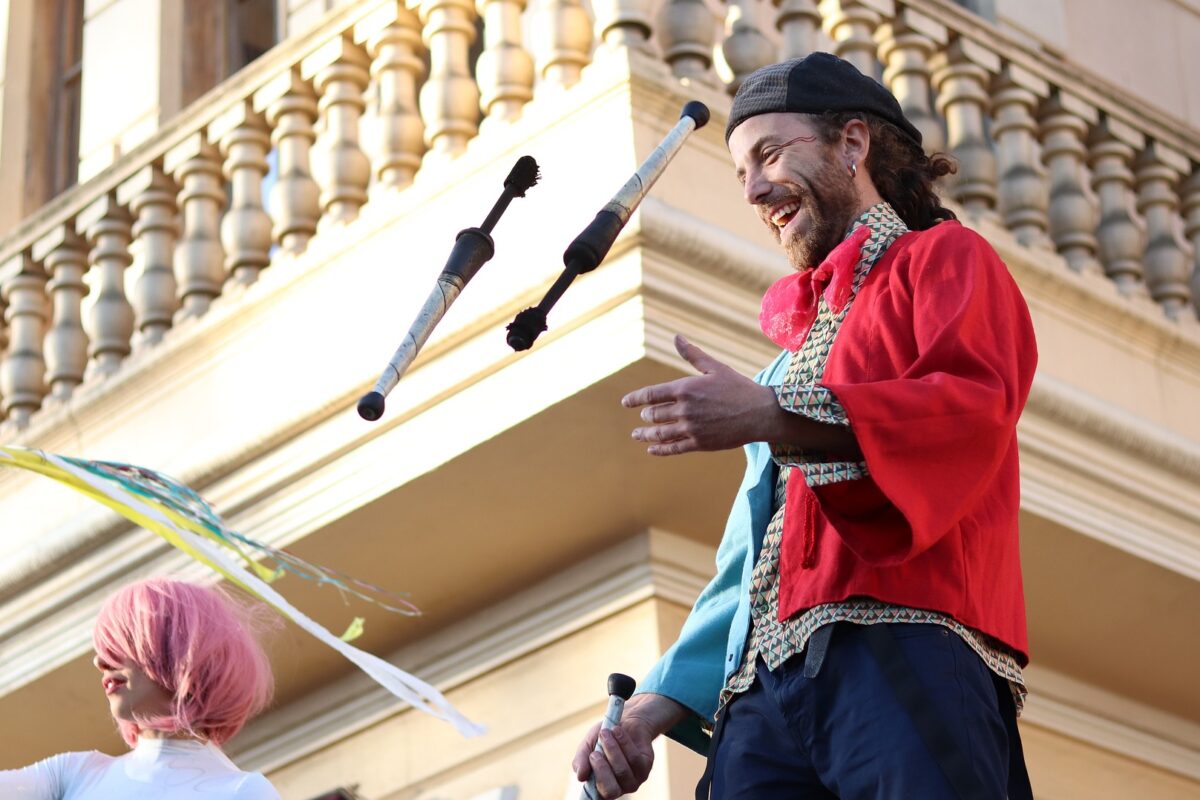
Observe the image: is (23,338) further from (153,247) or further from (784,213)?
(784,213)

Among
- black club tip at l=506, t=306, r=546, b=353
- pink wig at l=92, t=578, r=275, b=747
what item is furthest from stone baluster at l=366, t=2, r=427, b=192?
black club tip at l=506, t=306, r=546, b=353

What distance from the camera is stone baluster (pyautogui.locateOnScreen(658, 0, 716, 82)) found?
21.1ft

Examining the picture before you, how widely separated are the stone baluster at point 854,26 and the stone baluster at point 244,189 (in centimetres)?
182

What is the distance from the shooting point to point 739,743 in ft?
11.2

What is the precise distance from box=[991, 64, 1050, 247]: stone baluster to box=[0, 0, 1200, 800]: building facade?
1 cm

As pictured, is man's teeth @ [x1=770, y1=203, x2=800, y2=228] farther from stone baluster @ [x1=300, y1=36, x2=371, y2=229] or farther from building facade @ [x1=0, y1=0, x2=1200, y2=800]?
stone baluster @ [x1=300, y1=36, x2=371, y2=229]

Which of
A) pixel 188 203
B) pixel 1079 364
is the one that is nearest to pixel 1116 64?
pixel 1079 364

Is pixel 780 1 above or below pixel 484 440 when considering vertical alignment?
above

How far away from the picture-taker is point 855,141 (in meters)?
3.75

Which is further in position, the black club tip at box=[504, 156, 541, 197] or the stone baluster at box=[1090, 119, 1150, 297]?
the stone baluster at box=[1090, 119, 1150, 297]

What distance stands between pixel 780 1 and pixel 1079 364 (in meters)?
1.44

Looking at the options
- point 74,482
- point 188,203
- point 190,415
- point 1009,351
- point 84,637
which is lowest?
point 1009,351

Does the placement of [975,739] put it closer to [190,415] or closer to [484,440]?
[484,440]

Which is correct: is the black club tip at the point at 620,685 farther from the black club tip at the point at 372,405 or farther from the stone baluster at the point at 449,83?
the stone baluster at the point at 449,83
